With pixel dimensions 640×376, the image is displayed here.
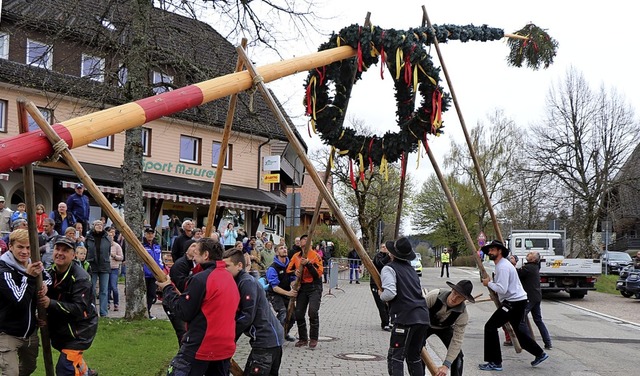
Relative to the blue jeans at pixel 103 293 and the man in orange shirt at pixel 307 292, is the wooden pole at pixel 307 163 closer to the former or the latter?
the man in orange shirt at pixel 307 292

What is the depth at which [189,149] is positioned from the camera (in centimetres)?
2966

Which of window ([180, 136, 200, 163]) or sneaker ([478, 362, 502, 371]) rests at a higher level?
window ([180, 136, 200, 163])

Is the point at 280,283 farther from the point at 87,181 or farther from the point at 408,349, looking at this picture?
the point at 87,181

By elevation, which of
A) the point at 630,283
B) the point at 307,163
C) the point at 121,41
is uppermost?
the point at 121,41

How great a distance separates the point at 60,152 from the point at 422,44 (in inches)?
213

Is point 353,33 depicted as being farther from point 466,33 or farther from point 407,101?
point 466,33

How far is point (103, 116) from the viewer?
202 inches

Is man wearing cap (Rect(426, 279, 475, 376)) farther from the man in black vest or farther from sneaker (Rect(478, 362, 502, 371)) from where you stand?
the man in black vest

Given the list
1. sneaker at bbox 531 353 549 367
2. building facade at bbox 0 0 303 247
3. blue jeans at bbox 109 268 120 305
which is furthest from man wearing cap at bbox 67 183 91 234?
sneaker at bbox 531 353 549 367

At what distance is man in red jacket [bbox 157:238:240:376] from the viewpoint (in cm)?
552

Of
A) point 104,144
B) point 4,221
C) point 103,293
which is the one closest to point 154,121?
point 104,144

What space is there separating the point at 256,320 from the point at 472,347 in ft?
22.4

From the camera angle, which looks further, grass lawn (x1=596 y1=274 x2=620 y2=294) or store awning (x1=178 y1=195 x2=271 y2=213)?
grass lawn (x1=596 y1=274 x2=620 y2=294)

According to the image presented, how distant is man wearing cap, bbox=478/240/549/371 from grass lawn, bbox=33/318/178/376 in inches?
183
